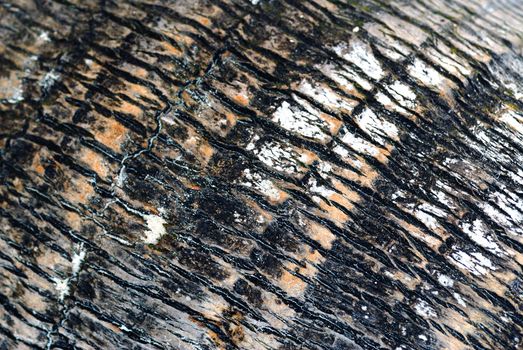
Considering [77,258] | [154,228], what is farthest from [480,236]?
[77,258]

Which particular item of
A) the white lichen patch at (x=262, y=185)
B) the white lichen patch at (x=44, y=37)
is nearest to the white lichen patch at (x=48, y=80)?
the white lichen patch at (x=44, y=37)

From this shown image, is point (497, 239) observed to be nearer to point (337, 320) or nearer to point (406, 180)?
point (406, 180)

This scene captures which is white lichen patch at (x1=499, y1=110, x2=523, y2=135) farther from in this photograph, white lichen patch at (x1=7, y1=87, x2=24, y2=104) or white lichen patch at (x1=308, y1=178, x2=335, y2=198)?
white lichen patch at (x1=7, y1=87, x2=24, y2=104)

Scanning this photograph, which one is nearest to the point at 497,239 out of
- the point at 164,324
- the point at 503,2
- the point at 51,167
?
the point at 164,324

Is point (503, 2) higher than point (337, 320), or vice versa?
point (503, 2)

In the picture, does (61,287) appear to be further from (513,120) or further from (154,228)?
(513,120)

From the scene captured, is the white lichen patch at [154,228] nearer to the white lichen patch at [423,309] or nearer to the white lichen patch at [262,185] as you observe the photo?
the white lichen patch at [262,185]

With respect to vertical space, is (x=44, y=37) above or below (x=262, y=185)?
above
